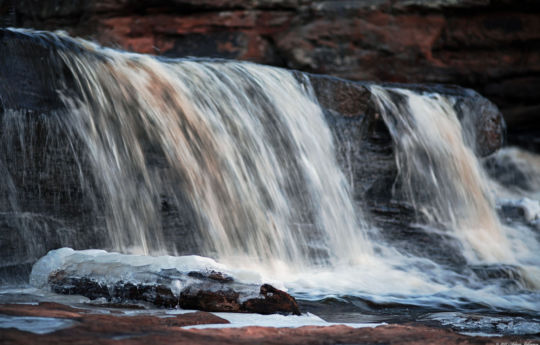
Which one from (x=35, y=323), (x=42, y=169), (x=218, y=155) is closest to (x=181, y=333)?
(x=35, y=323)

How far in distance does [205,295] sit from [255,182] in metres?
2.11

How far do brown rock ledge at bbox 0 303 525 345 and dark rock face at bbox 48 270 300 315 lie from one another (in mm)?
247

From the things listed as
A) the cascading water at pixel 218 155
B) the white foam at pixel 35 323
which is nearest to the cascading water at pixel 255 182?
the cascading water at pixel 218 155

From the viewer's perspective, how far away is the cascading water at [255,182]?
4.03 m

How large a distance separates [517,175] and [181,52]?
560cm

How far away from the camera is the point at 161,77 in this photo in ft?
15.1

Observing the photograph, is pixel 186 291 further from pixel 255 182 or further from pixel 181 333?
pixel 255 182

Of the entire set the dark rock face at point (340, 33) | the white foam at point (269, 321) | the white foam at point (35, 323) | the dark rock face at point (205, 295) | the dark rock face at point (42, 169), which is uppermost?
the dark rock face at point (340, 33)

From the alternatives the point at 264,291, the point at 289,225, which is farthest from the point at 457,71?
the point at 264,291

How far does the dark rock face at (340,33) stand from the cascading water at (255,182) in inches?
160

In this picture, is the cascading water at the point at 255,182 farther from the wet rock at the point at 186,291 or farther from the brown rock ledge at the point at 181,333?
the brown rock ledge at the point at 181,333

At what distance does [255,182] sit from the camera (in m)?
4.69

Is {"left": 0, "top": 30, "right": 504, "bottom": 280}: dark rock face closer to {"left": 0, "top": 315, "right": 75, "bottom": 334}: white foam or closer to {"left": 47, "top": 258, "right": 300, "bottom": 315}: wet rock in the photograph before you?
{"left": 47, "top": 258, "right": 300, "bottom": 315}: wet rock

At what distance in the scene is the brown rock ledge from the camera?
1.77 metres
